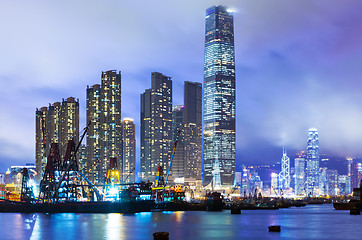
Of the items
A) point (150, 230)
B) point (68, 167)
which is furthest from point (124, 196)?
point (150, 230)

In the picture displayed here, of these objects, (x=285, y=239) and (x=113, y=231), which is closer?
(x=285, y=239)

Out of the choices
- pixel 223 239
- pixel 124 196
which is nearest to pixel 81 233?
pixel 223 239

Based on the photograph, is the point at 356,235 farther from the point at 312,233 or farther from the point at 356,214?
the point at 356,214

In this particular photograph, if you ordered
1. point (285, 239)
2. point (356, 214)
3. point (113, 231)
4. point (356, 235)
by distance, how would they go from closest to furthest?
point (285, 239), point (356, 235), point (113, 231), point (356, 214)

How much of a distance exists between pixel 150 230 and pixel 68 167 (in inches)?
3849

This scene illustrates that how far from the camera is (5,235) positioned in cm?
10062

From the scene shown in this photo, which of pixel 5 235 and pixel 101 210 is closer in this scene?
pixel 5 235

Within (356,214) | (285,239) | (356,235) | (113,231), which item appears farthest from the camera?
(356,214)

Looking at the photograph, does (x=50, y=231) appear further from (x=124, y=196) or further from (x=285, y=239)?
(x=124, y=196)

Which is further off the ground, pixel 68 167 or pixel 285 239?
pixel 68 167

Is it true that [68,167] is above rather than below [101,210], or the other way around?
above

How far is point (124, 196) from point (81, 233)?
306ft

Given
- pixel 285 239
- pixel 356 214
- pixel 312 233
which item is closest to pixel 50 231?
pixel 285 239

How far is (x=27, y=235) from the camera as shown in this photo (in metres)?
100
